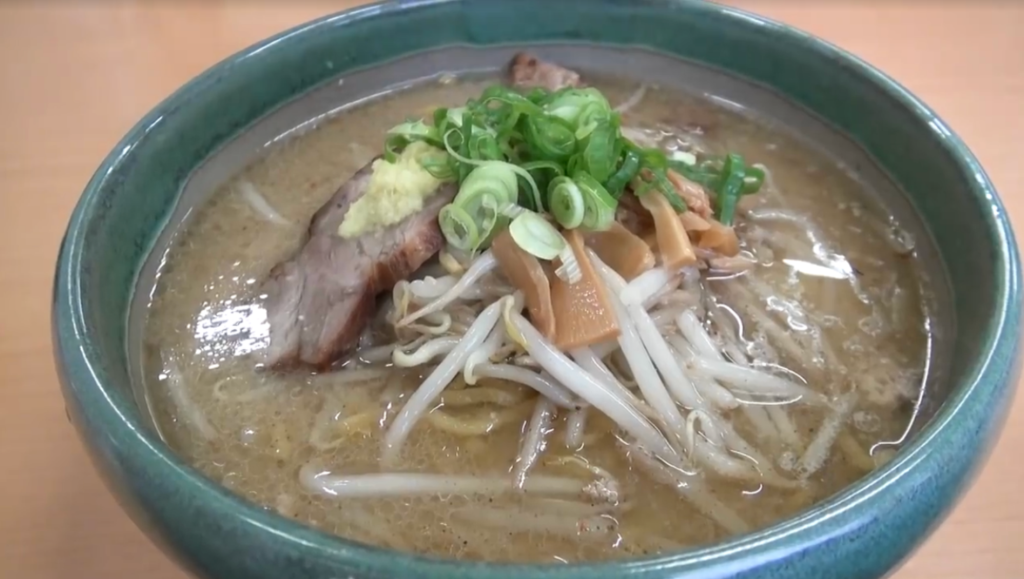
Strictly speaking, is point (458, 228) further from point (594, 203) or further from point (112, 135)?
point (112, 135)

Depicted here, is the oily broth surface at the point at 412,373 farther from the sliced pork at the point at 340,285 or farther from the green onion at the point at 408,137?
the green onion at the point at 408,137

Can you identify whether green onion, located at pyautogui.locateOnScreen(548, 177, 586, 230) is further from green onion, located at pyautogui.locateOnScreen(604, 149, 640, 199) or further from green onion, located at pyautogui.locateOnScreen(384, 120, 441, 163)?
green onion, located at pyautogui.locateOnScreen(384, 120, 441, 163)

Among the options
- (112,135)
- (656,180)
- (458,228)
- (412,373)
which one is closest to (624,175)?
(656,180)

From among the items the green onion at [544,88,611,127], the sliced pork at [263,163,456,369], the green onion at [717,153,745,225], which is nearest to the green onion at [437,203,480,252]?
the sliced pork at [263,163,456,369]

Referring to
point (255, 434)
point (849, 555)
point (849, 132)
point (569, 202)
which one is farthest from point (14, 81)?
point (849, 555)

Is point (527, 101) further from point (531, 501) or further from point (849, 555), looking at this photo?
point (849, 555)
